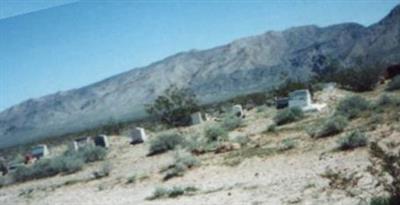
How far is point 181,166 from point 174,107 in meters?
33.7

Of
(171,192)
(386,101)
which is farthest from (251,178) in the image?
(386,101)

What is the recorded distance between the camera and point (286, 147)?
23.5 meters

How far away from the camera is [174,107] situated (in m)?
56.9

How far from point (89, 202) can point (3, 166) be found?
28.5 meters

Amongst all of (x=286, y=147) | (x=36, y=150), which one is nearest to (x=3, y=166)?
(x=36, y=150)

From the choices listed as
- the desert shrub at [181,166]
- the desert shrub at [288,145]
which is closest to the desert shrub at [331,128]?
the desert shrub at [288,145]

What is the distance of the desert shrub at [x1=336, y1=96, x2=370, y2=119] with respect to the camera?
2925 centimetres

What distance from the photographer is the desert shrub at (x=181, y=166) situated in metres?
23.2

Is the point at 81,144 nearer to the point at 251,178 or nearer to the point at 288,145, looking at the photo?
the point at 288,145

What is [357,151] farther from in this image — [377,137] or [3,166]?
[3,166]

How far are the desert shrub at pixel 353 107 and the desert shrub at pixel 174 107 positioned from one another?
79.3 feet

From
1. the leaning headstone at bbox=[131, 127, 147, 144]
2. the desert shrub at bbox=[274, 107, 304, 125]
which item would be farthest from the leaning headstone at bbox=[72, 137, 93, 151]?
the desert shrub at bbox=[274, 107, 304, 125]

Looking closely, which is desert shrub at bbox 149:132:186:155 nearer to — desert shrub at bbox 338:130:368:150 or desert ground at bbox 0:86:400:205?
desert ground at bbox 0:86:400:205

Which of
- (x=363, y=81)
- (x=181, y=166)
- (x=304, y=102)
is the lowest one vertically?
(x=181, y=166)
